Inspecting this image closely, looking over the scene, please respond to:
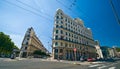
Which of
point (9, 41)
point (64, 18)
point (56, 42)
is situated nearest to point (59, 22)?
point (64, 18)

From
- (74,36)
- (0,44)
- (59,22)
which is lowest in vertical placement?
(0,44)

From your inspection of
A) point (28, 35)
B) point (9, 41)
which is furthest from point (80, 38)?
point (9, 41)

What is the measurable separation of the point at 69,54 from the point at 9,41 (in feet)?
126

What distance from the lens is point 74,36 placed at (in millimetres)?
72062

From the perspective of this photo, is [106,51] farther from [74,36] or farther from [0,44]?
[0,44]

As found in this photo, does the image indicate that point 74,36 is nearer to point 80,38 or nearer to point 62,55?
point 80,38

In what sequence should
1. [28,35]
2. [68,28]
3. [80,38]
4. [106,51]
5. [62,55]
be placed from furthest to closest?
1. [106,51]
2. [28,35]
3. [80,38]
4. [68,28]
5. [62,55]

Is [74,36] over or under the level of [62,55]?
over

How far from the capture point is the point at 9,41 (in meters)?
77.9

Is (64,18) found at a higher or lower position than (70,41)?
higher

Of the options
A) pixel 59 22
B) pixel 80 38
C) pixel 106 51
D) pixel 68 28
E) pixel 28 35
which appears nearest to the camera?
pixel 59 22

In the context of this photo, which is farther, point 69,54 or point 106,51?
point 106,51

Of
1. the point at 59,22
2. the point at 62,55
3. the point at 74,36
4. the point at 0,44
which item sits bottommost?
the point at 62,55

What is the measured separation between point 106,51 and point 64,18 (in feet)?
279
